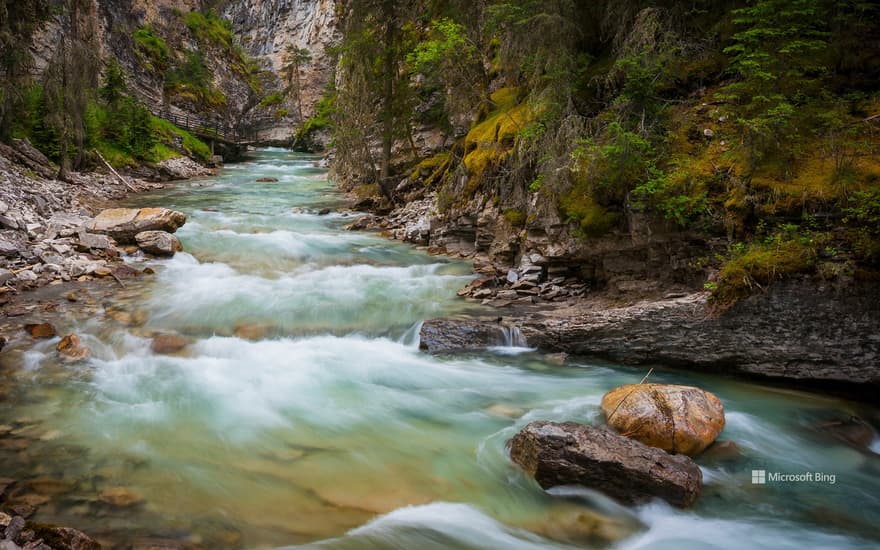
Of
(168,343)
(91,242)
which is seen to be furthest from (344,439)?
(91,242)

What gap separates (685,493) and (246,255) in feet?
34.6

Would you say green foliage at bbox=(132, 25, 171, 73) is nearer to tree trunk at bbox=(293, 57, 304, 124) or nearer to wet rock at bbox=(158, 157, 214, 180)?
wet rock at bbox=(158, 157, 214, 180)

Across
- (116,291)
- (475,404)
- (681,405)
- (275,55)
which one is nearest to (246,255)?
(116,291)

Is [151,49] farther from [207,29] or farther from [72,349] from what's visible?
[72,349]

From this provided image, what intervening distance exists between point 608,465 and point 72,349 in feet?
21.5

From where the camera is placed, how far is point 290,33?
6119 cm

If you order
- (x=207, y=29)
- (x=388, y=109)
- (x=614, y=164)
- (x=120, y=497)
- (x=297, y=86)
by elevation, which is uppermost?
(x=207, y=29)

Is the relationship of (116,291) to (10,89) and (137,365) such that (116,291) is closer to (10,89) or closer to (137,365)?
(137,365)

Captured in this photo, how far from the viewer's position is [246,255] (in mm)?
12117

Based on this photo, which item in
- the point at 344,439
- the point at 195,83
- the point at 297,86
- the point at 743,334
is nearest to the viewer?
the point at 344,439

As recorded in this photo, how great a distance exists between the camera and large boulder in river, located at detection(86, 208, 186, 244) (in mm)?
11844

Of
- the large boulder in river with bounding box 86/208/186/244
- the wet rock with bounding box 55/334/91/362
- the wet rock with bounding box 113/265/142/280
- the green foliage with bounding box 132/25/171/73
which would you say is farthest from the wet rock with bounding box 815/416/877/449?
the green foliage with bounding box 132/25/171/73

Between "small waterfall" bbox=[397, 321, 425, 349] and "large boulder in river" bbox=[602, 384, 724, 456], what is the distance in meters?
3.10

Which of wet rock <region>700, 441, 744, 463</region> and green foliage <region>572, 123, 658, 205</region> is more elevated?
green foliage <region>572, 123, 658, 205</region>
